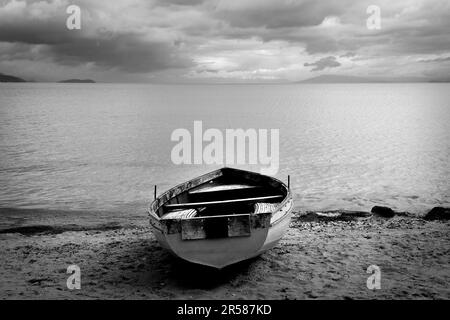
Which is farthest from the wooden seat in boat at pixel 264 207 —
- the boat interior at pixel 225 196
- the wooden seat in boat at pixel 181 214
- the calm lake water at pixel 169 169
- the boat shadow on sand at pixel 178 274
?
the calm lake water at pixel 169 169

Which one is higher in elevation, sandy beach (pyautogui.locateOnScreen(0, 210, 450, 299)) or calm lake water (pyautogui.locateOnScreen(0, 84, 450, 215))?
calm lake water (pyautogui.locateOnScreen(0, 84, 450, 215))

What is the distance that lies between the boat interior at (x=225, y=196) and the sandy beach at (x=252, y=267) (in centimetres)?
133

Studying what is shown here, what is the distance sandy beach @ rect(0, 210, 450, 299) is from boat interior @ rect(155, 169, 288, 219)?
1332 millimetres

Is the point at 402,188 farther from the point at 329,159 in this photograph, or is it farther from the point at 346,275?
the point at 346,275

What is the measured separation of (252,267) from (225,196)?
3567 mm

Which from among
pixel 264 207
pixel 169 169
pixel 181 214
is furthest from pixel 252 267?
pixel 169 169

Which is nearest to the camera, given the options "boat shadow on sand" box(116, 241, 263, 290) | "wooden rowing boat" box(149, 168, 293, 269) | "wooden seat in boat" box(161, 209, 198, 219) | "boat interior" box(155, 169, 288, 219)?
"wooden rowing boat" box(149, 168, 293, 269)

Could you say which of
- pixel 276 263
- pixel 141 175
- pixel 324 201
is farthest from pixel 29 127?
pixel 276 263

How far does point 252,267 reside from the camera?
992 cm

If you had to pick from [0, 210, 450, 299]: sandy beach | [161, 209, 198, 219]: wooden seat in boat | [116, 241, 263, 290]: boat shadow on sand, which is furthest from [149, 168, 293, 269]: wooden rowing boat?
[0, 210, 450, 299]: sandy beach

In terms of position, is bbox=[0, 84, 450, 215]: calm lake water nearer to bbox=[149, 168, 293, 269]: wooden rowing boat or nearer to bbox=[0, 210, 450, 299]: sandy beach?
bbox=[0, 210, 450, 299]: sandy beach

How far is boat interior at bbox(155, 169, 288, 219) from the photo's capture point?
1087cm

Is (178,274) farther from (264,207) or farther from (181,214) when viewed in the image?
(264,207)

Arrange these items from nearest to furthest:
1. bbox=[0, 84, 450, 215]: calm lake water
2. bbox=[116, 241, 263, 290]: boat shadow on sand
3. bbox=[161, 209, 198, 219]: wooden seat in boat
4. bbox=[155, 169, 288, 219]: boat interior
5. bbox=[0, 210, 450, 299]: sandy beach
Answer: bbox=[0, 210, 450, 299]: sandy beach, bbox=[116, 241, 263, 290]: boat shadow on sand, bbox=[161, 209, 198, 219]: wooden seat in boat, bbox=[155, 169, 288, 219]: boat interior, bbox=[0, 84, 450, 215]: calm lake water
